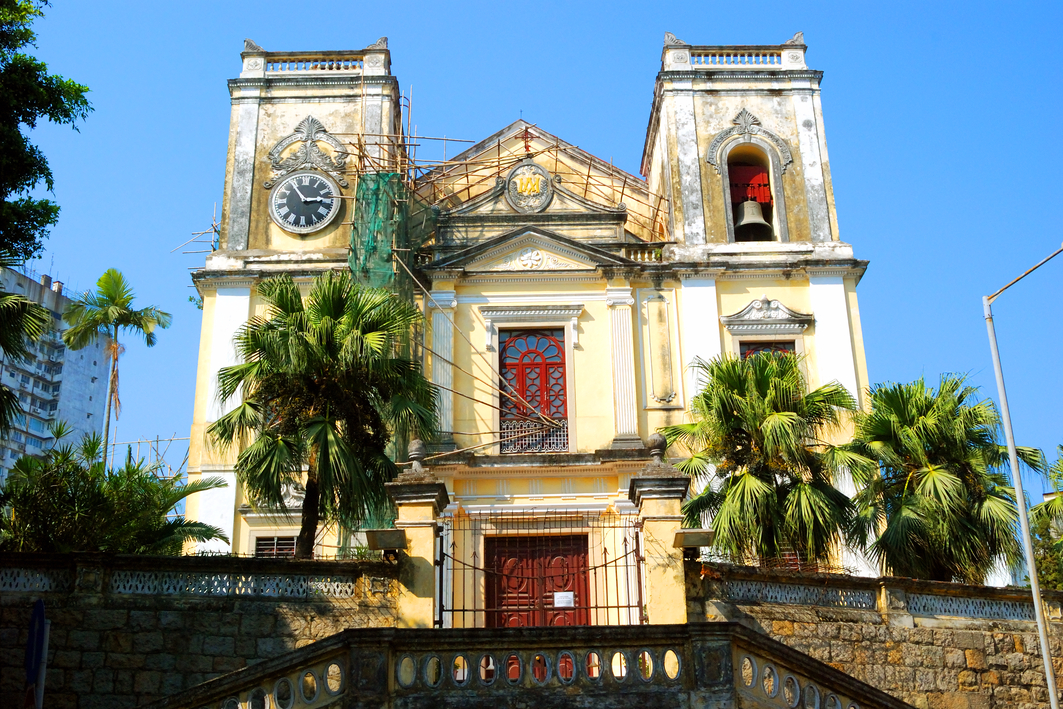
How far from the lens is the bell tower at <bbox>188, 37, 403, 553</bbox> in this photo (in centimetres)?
2348

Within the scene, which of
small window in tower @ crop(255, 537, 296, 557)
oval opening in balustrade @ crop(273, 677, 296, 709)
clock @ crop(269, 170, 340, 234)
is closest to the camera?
oval opening in balustrade @ crop(273, 677, 296, 709)

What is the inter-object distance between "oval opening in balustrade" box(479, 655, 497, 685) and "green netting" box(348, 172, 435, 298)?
12473mm

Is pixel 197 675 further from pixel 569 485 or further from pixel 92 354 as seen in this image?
pixel 92 354

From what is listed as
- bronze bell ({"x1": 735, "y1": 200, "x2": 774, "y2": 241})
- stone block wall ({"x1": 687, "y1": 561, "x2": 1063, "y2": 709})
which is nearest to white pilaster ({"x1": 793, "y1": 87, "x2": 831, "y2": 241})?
bronze bell ({"x1": 735, "y1": 200, "x2": 774, "y2": 241})

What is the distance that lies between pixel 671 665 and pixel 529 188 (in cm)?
1583

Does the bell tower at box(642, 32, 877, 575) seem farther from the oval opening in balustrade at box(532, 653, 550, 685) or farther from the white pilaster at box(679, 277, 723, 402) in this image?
the oval opening in balustrade at box(532, 653, 550, 685)

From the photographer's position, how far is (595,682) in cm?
1108

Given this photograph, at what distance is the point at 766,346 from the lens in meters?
23.8

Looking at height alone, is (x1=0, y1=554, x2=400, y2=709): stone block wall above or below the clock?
below

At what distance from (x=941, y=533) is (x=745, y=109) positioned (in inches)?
485

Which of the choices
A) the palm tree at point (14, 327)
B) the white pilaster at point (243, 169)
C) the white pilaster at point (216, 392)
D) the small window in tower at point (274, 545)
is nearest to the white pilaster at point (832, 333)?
the small window in tower at point (274, 545)

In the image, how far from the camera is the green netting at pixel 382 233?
909 inches

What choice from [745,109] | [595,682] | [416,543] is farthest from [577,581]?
[745,109]

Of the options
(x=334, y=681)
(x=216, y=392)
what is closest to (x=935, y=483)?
(x=334, y=681)
